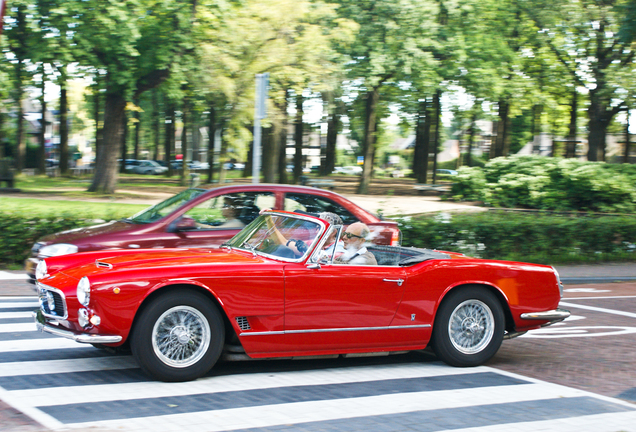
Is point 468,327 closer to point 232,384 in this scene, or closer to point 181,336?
point 232,384

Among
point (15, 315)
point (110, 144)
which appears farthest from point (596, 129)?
point (15, 315)

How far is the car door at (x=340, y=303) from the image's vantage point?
5.30m

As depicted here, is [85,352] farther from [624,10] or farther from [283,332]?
[624,10]

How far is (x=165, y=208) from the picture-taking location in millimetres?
8266

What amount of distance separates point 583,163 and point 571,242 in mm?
10962

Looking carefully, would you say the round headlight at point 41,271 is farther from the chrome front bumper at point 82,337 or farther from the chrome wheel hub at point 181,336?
the chrome wheel hub at point 181,336

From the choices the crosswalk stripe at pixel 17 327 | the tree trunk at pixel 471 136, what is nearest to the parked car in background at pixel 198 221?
the crosswalk stripe at pixel 17 327

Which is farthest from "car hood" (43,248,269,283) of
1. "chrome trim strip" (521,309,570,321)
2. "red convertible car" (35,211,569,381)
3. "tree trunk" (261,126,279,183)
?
"tree trunk" (261,126,279,183)

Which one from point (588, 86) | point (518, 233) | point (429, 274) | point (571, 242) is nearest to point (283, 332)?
point (429, 274)

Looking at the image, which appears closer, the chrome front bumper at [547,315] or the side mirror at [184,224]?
the chrome front bumper at [547,315]

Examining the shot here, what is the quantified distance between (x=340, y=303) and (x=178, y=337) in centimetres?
137

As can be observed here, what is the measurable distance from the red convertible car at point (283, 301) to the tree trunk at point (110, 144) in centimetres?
1991

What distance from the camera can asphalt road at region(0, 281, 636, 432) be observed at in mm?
4301

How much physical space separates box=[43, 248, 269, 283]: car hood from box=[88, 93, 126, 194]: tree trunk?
19.8 meters
